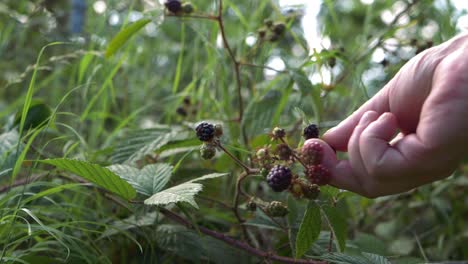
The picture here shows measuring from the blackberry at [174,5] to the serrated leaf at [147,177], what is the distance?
1.26 ft

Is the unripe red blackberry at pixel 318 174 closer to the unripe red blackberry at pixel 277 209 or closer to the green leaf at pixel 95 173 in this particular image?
the unripe red blackberry at pixel 277 209

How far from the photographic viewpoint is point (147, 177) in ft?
3.17

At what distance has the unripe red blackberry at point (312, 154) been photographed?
2.42 ft

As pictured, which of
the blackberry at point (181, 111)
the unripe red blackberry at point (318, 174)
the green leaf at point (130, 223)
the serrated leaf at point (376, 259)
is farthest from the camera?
the blackberry at point (181, 111)

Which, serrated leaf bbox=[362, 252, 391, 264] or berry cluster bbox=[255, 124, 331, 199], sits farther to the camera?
serrated leaf bbox=[362, 252, 391, 264]

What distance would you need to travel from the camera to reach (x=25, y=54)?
7.82 ft

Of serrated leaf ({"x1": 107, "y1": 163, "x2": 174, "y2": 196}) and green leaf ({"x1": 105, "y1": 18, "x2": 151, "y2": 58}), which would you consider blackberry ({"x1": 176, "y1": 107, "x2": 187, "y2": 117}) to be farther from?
serrated leaf ({"x1": 107, "y1": 163, "x2": 174, "y2": 196})

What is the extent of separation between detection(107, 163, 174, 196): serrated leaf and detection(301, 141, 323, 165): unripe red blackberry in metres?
0.30

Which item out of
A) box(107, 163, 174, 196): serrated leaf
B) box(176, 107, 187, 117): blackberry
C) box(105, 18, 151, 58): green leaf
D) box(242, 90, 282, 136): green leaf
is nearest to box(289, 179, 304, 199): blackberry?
box(107, 163, 174, 196): serrated leaf

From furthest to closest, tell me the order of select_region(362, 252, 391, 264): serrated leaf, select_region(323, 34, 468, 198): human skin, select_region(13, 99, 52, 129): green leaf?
select_region(13, 99, 52, 129): green leaf, select_region(362, 252, 391, 264): serrated leaf, select_region(323, 34, 468, 198): human skin

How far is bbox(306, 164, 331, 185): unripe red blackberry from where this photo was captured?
2.42 ft

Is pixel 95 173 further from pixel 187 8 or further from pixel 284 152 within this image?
→ pixel 187 8

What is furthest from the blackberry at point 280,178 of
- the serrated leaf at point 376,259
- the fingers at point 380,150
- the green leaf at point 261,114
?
the green leaf at point 261,114

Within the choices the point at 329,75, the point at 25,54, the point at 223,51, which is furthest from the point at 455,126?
the point at 25,54
